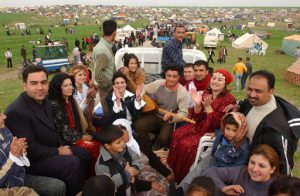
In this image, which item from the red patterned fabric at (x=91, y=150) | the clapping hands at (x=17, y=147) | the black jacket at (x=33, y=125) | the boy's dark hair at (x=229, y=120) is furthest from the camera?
the red patterned fabric at (x=91, y=150)

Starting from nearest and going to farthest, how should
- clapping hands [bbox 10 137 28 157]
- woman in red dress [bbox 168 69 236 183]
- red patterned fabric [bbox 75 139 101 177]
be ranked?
clapping hands [bbox 10 137 28 157] → red patterned fabric [bbox 75 139 101 177] → woman in red dress [bbox 168 69 236 183]

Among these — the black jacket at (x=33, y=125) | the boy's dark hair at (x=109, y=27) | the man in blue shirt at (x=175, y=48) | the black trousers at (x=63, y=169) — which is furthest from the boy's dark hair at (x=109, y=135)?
the man in blue shirt at (x=175, y=48)

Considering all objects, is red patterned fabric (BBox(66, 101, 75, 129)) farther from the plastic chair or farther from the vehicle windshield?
the vehicle windshield

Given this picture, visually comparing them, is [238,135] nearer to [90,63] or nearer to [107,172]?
[107,172]

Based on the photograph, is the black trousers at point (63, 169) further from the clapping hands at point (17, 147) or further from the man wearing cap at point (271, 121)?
the man wearing cap at point (271, 121)

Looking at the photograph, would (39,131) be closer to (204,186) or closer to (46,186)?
(46,186)

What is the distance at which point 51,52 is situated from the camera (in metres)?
18.9

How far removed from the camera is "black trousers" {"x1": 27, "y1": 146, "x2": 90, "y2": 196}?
3357 mm

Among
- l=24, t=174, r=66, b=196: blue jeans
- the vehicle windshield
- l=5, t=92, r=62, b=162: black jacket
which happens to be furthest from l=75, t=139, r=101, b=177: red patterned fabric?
the vehicle windshield

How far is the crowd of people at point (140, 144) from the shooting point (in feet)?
9.68

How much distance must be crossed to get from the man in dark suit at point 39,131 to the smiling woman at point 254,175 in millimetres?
1752

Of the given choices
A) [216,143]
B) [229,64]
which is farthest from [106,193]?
[229,64]

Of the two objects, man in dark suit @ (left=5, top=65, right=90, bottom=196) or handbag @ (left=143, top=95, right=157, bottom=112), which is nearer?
man in dark suit @ (left=5, top=65, right=90, bottom=196)

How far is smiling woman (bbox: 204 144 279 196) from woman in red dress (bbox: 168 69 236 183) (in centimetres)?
100
